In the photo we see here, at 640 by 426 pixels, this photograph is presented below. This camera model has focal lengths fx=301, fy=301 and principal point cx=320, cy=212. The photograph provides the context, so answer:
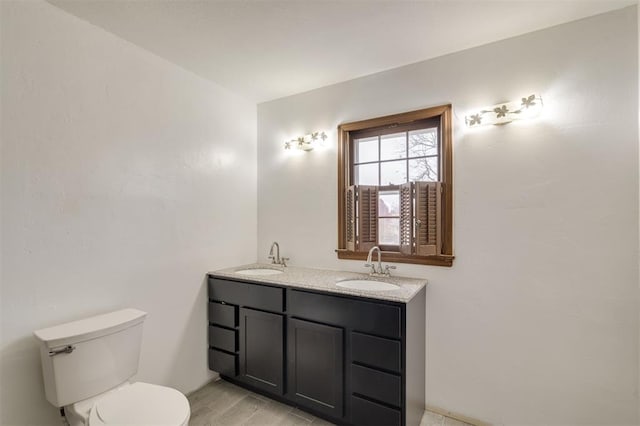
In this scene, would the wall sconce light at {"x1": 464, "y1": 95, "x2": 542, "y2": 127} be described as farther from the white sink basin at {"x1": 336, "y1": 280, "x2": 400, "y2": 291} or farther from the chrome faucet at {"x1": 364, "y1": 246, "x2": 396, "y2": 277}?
the white sink basin at {"x1": 336, "y1": 280, "x2": 400, "y2": 291}

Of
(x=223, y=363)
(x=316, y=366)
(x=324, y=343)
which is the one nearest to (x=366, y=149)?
(x=324, y=343)

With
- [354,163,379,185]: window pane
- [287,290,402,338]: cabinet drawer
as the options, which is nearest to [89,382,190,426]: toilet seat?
Result: [287,290,402,338]: cabinet drawer

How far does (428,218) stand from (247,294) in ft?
4.72

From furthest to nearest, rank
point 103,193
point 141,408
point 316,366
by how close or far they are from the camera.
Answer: point 316,366 → point 103,193 → point 141,408

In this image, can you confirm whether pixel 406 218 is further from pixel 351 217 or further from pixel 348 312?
pixel 348 312

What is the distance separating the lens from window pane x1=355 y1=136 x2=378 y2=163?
8.21 ft

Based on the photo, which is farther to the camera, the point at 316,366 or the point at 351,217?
the point at 351,217

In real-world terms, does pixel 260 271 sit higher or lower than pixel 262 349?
higher

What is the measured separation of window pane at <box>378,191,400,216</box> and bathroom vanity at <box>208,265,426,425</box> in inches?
20.8

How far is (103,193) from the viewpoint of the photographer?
1.84 m

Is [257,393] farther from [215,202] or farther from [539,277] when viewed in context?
[539,277]

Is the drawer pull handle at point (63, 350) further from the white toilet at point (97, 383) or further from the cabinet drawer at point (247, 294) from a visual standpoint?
the cabinet drawer at point (247, 294)

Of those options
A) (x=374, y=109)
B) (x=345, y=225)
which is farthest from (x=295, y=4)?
(x=345, y=225)

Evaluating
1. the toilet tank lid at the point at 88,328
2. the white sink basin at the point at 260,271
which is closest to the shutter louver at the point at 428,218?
the white sink basin at the point at 260,271
